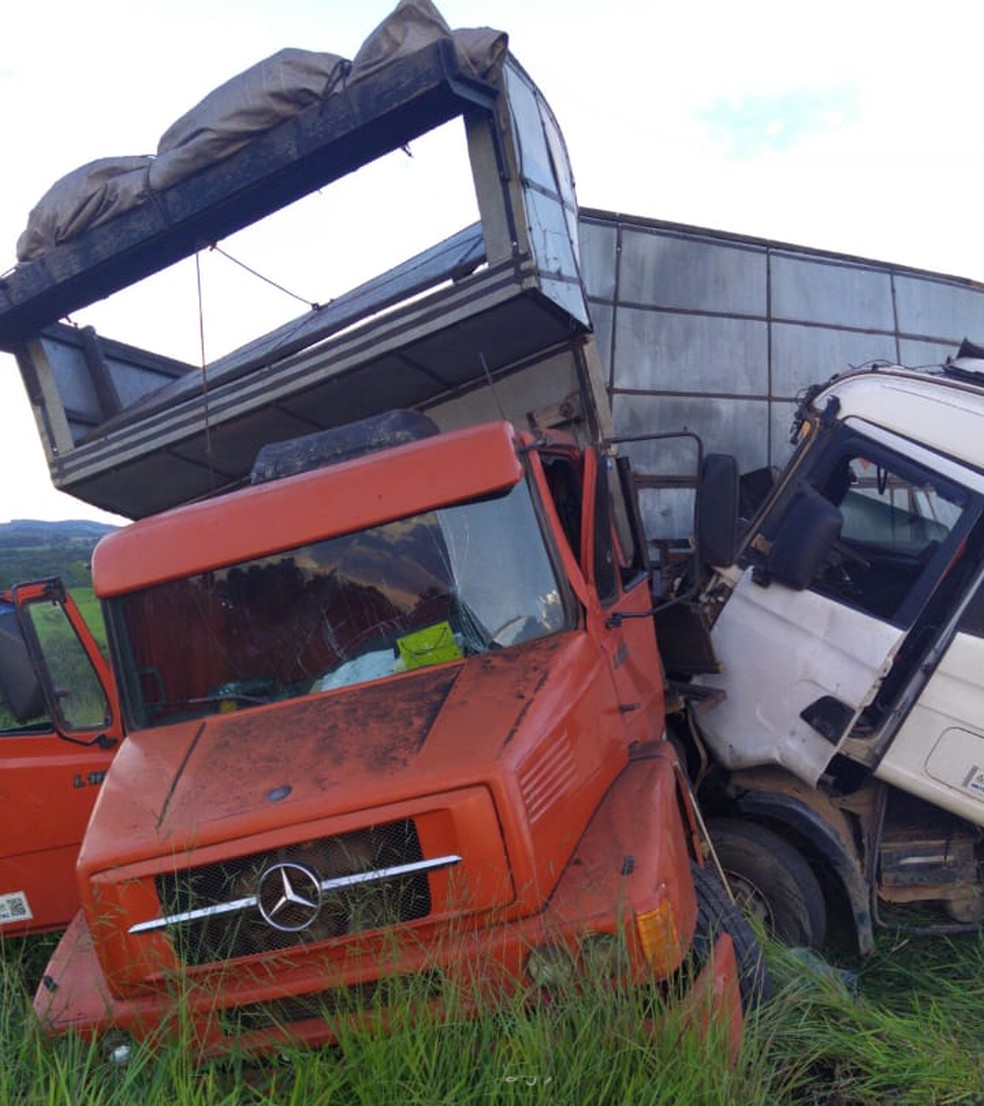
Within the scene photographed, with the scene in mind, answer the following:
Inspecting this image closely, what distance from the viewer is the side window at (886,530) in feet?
14.4

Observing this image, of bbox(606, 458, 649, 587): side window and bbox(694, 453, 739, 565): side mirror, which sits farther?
bbox(606, 458, 649, 587): side window

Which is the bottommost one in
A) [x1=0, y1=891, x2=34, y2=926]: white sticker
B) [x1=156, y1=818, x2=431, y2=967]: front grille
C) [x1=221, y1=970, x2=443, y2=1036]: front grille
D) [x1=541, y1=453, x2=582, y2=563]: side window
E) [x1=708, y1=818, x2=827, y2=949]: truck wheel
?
[x1=708, y1=818, x2=827, y2=949]: truck wheel

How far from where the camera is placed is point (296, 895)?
2.85 metres

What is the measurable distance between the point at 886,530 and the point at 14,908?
4.57 meters

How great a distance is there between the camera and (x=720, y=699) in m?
4.80

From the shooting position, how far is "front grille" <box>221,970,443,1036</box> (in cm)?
275

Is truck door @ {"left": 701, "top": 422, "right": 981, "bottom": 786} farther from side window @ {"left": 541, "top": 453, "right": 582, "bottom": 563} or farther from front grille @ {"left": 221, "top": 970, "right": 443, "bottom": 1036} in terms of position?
front grille @ {"left": 221, "top": 970, "right": 443, "bottom": 1036}

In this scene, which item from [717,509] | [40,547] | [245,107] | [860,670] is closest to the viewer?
[860,670]

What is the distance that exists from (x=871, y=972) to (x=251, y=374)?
441 cm

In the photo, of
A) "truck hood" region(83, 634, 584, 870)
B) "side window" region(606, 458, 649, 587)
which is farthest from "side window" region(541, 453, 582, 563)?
"side window" region(606, 458, 649, 587)

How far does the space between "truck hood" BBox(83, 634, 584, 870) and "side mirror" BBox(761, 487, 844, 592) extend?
1.46 metres

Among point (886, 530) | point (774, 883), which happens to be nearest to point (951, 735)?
point (774, 883)

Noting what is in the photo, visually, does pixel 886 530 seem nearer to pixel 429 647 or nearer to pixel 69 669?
pixel 429 647

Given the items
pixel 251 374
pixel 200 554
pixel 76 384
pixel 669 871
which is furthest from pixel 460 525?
pixel 76 384
